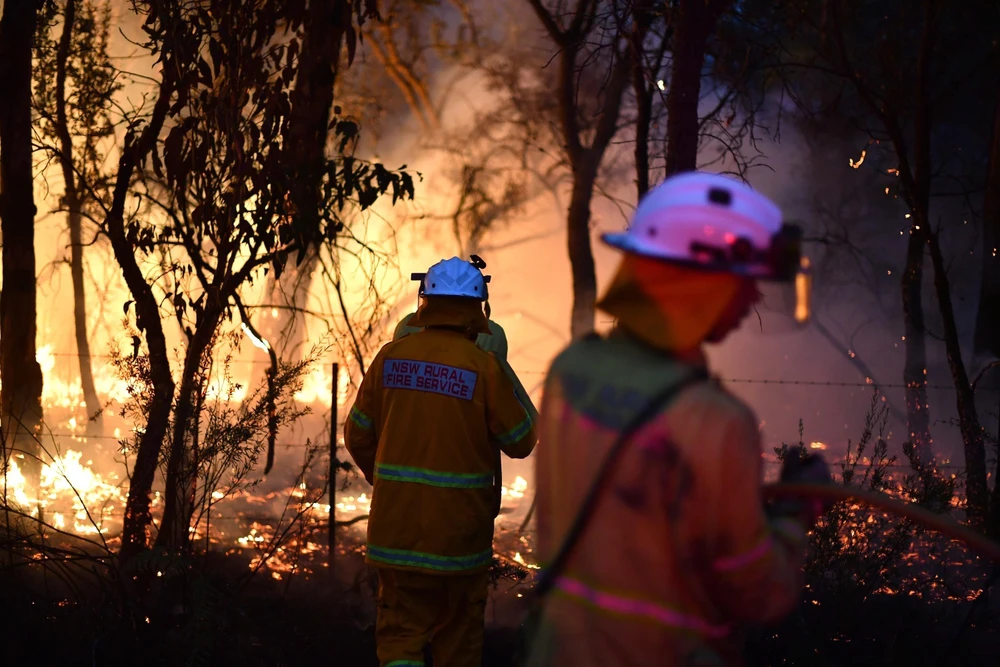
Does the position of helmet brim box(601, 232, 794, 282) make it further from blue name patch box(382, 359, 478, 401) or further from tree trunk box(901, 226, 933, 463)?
tree trunk box(901, 226, 933, 463)

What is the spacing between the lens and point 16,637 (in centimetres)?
382

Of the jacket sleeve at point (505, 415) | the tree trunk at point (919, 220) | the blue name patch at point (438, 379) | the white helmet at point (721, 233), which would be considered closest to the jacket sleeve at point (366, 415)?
the blue name patch at point (438, 379)

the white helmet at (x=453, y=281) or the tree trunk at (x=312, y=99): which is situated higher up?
the tree trunk at (x=312, y=99)

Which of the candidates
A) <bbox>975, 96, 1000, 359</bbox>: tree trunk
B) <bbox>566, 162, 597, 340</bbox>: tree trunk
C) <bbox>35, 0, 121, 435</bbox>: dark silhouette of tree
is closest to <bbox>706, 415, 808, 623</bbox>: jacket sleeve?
<bbox>35, 0, 121, 435</bbox>: dark silhouette of tree

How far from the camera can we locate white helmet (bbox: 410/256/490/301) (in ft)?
11.7

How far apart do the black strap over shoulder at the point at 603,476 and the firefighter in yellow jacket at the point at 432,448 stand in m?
1.51

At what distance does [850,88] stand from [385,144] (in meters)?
6.04

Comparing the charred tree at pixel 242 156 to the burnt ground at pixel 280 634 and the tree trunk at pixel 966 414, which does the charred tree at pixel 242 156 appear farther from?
the tree trunk at pixel 966 414

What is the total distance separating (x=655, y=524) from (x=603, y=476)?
128 mm

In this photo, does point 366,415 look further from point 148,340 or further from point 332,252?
point 332,252

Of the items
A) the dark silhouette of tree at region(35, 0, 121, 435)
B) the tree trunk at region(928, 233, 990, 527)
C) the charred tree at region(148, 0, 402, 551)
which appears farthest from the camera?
the dark silhouette of tree at region(35, 0, 121, 435)

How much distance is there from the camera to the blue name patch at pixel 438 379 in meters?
3.49

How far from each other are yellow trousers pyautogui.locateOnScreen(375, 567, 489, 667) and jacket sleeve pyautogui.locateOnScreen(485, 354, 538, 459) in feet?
1.73

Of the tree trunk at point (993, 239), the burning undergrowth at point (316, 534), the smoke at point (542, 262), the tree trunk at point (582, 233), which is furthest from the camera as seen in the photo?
the smoke at point (542, 262)
